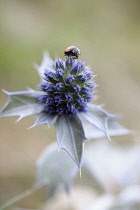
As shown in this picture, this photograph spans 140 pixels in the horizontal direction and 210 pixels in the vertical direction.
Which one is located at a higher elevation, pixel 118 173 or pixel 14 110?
pixel 14 110

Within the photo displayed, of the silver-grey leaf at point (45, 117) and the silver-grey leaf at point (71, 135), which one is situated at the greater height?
the silver-grey leaf at point (45, 117)

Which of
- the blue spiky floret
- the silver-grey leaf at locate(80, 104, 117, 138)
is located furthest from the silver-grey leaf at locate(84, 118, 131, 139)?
the blue spiky floret

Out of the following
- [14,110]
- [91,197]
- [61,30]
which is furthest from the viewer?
[61,30]

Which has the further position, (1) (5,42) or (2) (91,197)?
(1) (5,42)

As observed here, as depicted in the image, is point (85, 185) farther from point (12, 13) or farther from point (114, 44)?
point (12, 13)

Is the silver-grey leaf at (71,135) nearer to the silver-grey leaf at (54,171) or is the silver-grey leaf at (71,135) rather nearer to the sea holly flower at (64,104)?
the sea holly flower at (64,104)

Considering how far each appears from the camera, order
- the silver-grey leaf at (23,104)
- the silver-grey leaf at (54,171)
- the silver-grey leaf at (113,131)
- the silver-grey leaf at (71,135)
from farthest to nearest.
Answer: the silver-grey leaf at (54,171), the silver-grey leaf at (113,131), the silver-grey leaf at (23,104), the silver-grey leaf at (71,135)

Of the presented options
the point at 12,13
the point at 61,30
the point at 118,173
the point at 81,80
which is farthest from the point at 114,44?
the point at 81,80

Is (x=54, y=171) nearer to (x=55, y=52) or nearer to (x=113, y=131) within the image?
(x=113, y=131)

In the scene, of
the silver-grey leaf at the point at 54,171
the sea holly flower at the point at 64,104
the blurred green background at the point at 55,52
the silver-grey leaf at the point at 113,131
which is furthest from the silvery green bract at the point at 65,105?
the blurred green background at the point at 55,52
